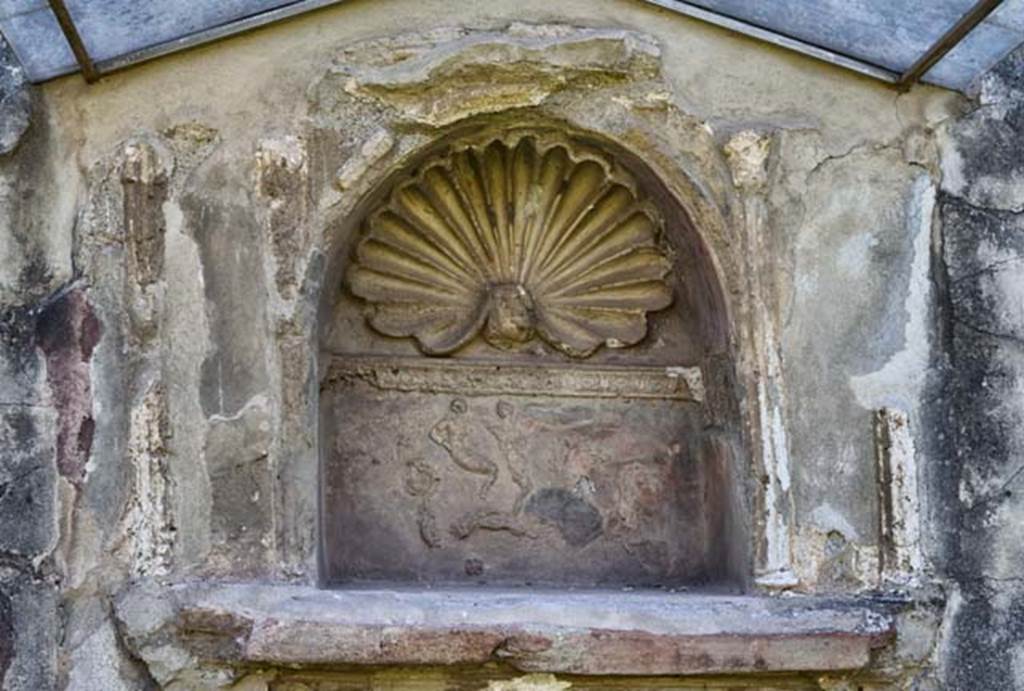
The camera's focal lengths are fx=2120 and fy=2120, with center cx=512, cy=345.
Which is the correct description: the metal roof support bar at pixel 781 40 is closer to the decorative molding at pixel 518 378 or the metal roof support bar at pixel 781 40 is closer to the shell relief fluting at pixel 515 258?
the shell relief fluting at pixel 515 258

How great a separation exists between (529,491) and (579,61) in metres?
1.21

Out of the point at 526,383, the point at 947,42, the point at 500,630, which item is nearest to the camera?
the point at 500,630

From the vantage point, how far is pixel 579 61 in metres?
5.61

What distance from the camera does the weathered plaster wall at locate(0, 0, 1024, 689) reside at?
5.34 metres

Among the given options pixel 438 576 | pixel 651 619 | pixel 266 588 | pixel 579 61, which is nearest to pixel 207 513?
pixel 266 588

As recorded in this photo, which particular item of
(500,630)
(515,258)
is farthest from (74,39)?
(500,630)

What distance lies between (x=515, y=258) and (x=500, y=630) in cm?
121

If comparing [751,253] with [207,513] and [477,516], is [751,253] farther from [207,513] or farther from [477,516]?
[207,513]

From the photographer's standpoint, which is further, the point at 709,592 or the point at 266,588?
the point at 709,592

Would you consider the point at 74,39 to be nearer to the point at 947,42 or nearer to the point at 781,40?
the point at 781,40

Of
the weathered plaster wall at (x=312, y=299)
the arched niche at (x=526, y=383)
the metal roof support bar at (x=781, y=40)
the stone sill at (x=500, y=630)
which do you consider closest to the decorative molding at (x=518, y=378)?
the arched niche at (x=526, y=383)

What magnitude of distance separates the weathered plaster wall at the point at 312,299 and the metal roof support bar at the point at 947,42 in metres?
0.10

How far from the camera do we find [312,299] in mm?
5531

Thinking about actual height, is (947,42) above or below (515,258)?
above
